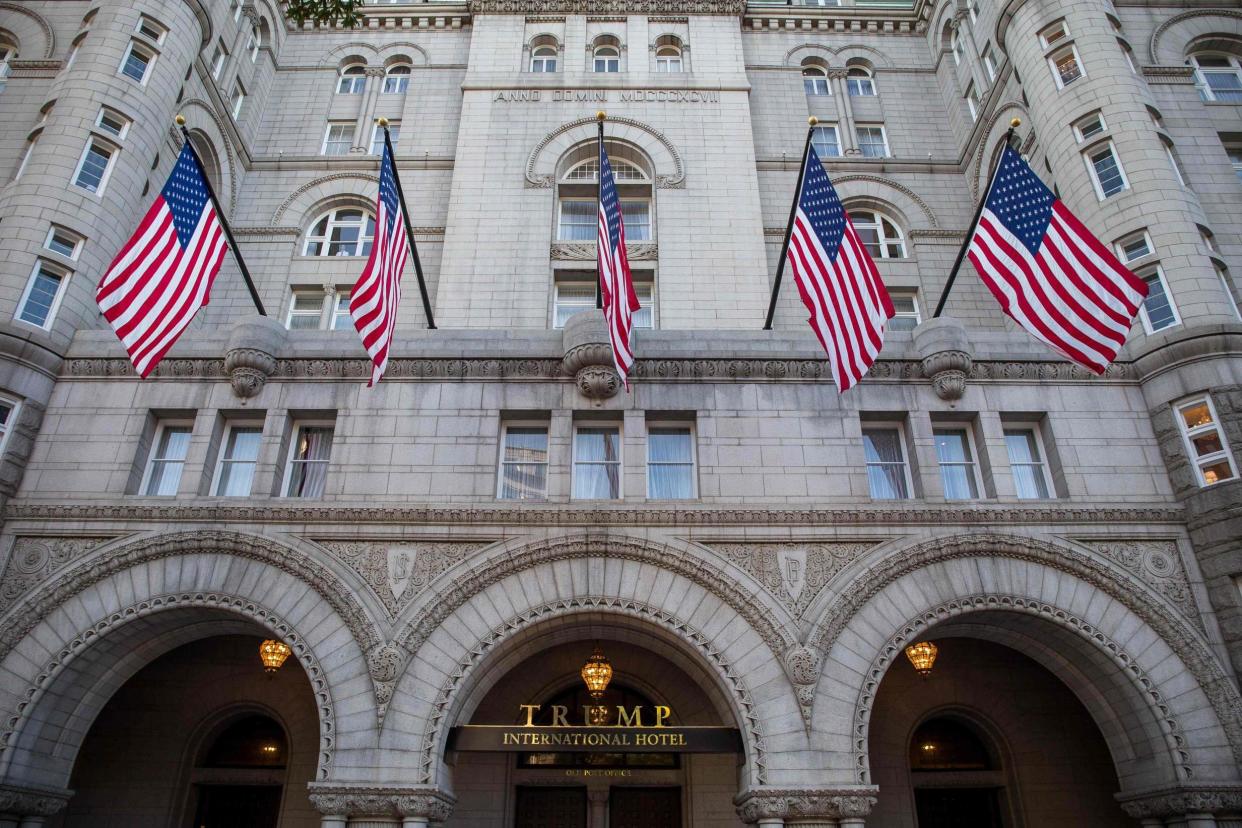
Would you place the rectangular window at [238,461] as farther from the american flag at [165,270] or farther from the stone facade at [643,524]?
the american flag at [165,270]

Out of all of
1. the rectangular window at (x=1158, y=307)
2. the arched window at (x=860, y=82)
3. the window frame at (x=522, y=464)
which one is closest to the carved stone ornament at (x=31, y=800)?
the window frame at (x=522, y=464)

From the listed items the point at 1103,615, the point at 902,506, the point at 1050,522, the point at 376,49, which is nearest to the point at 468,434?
the point at 902,506

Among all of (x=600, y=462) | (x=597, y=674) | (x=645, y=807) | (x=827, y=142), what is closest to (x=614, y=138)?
(x=827, y=142)

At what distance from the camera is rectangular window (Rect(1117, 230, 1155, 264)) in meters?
17.9

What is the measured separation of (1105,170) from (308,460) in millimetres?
19612

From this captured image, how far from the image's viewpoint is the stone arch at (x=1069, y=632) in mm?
13367

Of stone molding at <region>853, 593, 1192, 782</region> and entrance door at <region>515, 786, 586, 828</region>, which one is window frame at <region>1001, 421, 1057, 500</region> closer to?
stone molding at <region>853, 593, 1192, 782</region>

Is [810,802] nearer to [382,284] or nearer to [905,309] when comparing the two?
[382,284]

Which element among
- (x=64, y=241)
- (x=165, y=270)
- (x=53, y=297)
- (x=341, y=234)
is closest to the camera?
(x=165, y=270)

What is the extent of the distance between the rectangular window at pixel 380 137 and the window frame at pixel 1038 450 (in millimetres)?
20665

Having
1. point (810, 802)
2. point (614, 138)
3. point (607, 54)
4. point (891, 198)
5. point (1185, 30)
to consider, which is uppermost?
point (607, 54)

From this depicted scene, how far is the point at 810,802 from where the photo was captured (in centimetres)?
1271

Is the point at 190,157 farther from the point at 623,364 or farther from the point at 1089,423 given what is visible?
the point at 1089,423

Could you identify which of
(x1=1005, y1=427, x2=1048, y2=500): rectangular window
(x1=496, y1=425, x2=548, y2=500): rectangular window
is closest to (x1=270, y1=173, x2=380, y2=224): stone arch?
(x1=496, y1=425, x2=548, y2=500): rectangular window
